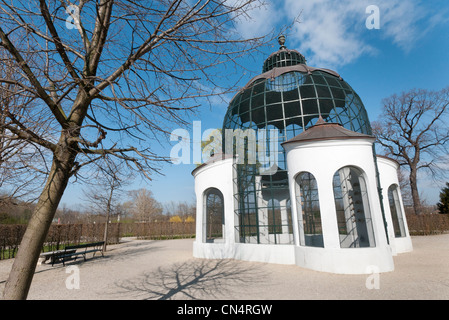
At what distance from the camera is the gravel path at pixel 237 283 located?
18.2 feet

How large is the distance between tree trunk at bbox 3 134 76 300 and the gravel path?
3.32 meters

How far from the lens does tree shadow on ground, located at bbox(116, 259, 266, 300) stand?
5.77 meters

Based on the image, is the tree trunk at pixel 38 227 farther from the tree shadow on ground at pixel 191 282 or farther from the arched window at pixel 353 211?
the arched window at pixel 353 211

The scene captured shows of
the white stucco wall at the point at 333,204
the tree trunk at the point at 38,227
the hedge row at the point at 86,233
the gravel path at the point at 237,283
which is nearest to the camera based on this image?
the tree trunk at the point at 38,227

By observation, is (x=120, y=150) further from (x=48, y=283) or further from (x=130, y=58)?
(x=48, y=283)

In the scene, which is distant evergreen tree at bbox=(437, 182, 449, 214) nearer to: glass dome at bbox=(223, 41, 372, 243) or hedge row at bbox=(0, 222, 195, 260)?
glass dome at bbox=(223, 41, 372, 243)

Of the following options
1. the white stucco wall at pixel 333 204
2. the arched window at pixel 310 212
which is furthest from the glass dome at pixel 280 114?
the white stucco wall at pixel 333 204

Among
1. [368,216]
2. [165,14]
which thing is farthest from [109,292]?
[368,216]

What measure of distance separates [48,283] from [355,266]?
9.90 meters

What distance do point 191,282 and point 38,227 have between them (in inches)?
203

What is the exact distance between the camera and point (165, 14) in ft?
9.95

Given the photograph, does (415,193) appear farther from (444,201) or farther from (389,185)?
(389,185)

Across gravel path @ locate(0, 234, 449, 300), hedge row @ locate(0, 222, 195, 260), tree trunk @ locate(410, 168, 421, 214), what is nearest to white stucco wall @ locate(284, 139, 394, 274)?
gravel path @ locate(0, 234, 449, 300)

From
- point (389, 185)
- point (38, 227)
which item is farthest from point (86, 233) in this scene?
point (389, 185)
